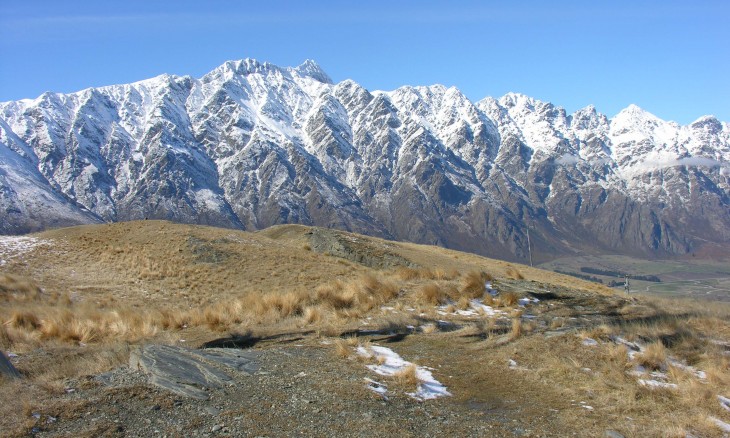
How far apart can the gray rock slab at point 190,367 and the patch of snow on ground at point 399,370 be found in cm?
266

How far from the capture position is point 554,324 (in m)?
16.2

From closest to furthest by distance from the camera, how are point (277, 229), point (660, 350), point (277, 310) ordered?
point (660, 350) < point (277, 310) < point (277, 229)

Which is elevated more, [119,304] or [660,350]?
Answer: [660,350]

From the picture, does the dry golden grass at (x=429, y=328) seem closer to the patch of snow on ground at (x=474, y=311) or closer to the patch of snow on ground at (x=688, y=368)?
the patch of snow on ground at (x=474, y=311)

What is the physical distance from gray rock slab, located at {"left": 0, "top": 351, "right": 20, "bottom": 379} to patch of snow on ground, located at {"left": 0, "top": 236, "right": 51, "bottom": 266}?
75.8 ft

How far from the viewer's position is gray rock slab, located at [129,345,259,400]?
32.0 ft

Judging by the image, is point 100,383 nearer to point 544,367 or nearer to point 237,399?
point 237,399

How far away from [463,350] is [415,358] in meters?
1.60

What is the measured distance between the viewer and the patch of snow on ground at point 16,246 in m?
31.2

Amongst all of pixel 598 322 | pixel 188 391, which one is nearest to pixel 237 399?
pixel 188 391

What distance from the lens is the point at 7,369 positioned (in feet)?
32.4

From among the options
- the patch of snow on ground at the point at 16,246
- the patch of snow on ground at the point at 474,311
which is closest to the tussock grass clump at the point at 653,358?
the patch of snow on ground at the point at 474,311

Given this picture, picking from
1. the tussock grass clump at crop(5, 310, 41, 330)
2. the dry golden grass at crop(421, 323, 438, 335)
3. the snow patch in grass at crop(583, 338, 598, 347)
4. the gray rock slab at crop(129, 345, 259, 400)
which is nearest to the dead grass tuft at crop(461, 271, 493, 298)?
the dry golden grass at crop(421, 323, 438, 335)

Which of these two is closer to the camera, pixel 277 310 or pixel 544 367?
pixel 544 367
